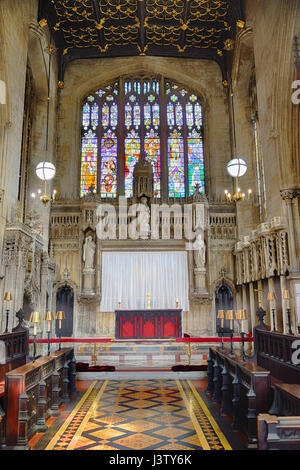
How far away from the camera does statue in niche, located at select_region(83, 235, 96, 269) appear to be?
1661 centimetres

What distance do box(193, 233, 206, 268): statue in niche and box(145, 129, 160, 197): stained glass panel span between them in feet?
11.7

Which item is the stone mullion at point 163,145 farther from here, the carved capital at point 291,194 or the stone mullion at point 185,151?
the carved capital at point 291,194

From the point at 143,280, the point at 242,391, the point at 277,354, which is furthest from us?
the point at 143,280

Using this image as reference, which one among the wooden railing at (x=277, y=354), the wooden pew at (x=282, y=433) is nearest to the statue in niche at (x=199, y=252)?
the wooden railing at (x=277, y=354)

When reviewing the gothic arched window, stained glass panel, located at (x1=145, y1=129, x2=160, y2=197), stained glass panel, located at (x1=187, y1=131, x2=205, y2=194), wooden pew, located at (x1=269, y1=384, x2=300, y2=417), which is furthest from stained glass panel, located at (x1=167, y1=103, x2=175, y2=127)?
wooden pew, located at (x1=269, y1=384, x2=300, y2=417)

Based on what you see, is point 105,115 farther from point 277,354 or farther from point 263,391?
point 263,391

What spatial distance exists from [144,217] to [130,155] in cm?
390

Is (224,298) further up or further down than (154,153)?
further down

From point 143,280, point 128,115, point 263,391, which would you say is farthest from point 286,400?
point 128,115

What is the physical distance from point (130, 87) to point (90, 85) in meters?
2.06

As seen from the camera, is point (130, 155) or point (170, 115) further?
point (170, 115)

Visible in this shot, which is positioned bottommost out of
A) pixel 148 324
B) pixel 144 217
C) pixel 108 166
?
pixel 148 324

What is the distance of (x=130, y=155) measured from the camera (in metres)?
19.4

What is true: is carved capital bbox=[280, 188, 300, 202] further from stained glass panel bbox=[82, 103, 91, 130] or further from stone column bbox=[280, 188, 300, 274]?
stained glass panel bbox=[82, 103, 91, 130]
